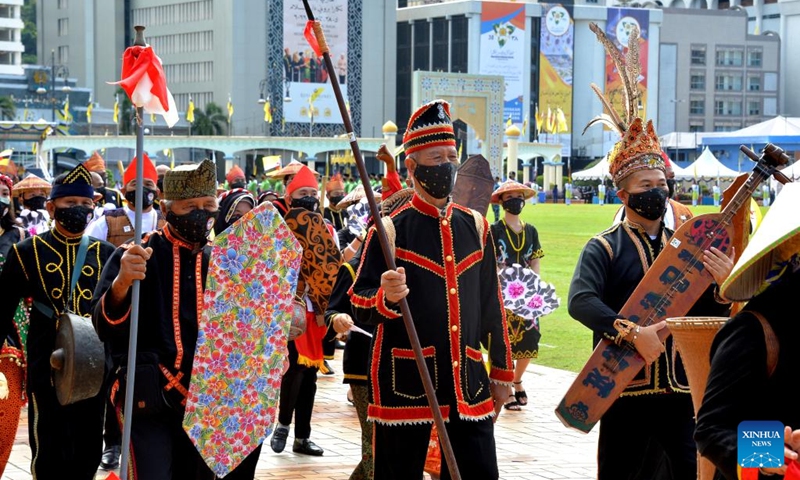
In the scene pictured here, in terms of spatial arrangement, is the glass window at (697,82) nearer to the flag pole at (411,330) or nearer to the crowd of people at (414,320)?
the crowd of people at (414,320)

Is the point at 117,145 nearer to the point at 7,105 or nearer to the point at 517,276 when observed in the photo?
the point at 7,105

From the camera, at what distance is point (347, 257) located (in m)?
10.4

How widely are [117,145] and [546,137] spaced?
4243cm

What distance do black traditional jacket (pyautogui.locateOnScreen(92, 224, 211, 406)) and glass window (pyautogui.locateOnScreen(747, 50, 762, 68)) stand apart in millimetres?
124426

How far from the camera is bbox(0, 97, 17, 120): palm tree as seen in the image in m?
91.8

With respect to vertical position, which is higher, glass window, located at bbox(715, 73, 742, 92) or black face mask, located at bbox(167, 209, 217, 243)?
glass window, located at bbox(715, 73, 742, 92)

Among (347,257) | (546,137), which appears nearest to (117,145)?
(546,137)

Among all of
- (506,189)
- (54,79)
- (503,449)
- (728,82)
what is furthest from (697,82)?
(503,449)

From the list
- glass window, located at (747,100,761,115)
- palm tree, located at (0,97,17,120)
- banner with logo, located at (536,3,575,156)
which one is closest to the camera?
palm tree, located at (0,97,17,120)

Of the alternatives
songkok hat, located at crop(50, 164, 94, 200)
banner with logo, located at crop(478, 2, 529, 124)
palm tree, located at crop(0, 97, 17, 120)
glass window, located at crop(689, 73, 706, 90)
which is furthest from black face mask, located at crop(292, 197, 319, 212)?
glass window, located at crop(689, 73, 706, 90)

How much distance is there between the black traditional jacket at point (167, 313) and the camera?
606 centimetres

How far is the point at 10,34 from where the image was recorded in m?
122

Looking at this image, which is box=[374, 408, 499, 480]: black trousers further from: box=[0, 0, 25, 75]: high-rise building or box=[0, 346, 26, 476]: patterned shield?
box=[0, 0, 25, 75]: high-rise building

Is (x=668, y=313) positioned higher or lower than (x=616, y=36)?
lower
